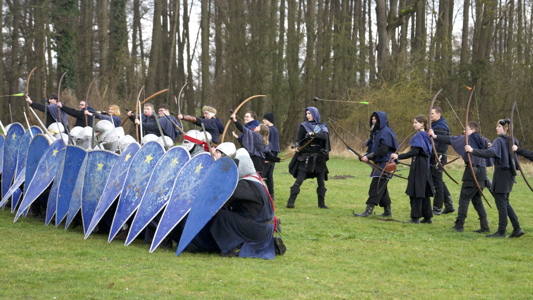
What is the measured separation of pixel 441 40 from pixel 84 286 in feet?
68.7

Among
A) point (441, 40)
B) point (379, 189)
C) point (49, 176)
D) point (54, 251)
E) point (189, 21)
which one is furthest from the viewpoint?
point (189, 21)

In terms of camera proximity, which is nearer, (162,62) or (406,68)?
(406,68)

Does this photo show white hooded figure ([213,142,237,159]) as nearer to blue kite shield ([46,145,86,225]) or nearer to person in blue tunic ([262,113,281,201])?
blue kite shield ([46,145,86,225])

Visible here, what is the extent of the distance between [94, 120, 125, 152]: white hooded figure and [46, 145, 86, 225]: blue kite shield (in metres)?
0.55

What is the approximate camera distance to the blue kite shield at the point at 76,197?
18.4 ft

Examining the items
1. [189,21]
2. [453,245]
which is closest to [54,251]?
[453,245]

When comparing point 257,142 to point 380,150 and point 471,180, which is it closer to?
point 380,150

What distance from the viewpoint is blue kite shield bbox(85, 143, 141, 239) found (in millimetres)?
5285

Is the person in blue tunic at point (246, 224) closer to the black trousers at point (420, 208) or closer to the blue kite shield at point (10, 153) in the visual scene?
the black trousers at point (420, 208)

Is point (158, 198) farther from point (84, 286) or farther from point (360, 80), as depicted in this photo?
point (360, 80)

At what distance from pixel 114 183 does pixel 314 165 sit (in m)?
3.49

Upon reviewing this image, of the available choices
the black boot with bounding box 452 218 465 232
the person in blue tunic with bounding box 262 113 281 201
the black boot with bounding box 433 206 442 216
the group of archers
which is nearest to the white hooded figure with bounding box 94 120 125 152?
the group of archers

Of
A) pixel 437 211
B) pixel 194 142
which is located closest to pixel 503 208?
pixel 437 211

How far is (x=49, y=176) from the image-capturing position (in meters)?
6.20
